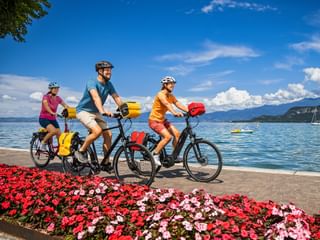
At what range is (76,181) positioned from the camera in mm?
5484

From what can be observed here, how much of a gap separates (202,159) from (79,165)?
2707mm

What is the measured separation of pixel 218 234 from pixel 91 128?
4061mm

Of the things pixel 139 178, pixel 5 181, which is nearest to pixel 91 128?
pixel 139 178

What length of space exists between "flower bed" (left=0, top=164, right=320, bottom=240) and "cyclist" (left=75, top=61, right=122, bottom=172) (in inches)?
68.1

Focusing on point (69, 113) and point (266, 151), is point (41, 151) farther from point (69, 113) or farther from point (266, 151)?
point (266, 151)

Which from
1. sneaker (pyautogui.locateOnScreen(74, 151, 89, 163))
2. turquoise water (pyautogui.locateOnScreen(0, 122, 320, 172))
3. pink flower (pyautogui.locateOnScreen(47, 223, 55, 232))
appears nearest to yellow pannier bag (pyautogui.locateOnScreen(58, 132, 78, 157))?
sneaker (pyautogui.locateOnScreen(74, 151, 89, 163))

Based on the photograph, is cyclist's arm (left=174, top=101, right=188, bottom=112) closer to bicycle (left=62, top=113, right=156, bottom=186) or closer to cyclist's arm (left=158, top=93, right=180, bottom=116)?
cyclist's arm (left=158, top=93, right=180, bottom=116)

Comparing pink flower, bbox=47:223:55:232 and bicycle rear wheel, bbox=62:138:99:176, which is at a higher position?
bicycle rear wheel, bbox=62:138:99:176

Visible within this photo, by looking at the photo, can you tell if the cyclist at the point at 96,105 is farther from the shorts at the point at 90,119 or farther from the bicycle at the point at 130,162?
the bicycle at the point at 130,162

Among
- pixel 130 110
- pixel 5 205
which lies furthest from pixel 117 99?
pixel 5 205

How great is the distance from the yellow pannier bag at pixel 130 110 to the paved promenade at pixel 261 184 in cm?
150

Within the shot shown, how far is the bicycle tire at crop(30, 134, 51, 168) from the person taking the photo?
952 centimetres

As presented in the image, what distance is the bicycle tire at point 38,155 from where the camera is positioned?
952cm

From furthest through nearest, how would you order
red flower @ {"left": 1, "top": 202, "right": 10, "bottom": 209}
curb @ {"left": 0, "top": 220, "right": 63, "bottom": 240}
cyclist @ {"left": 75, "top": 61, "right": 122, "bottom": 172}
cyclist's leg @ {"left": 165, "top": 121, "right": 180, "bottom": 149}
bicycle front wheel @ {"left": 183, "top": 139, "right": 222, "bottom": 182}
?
cyclist's leg @ {"left": 165, "top": 121, "right": 180, "bottom": 149}, bicycle front wheel @ {"left": 183, "top": 139, "right": 222, "bottom": 182}, cyclist @ {"left": 75, "top": 61, "right": 122, "bottom": 172}, red flower @ {"left": 1, "top": 202, "right": 10, "bottom": 209}, curb @ {"left": 0, "top": 220, "right": 63, "bottom": 240}
